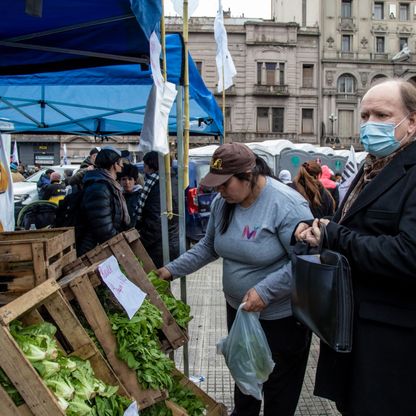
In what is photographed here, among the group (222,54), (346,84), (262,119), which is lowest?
(222,54)

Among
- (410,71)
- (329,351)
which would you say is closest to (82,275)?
(329,351)

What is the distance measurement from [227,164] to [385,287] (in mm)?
1054

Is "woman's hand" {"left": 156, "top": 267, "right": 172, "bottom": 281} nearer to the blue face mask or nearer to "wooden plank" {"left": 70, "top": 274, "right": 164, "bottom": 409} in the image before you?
"wooden plank" {"left": 70, "top": 274, "right": 164, "bottom": 409}

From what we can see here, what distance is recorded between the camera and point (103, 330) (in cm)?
235

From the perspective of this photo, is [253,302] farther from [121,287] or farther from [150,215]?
[150,215]

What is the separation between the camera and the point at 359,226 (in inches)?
83.7

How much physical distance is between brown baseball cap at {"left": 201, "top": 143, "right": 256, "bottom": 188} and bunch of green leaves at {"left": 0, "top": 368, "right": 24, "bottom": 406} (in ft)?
4.52

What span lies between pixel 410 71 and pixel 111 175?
43.3m

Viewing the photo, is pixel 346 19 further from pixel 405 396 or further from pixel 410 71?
pixel 405 396

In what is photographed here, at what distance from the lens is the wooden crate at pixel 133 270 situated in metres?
2.77

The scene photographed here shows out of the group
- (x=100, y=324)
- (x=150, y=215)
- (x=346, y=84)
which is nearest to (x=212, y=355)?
(x=150, y=215)

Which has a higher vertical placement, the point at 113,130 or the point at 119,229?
the point at 113,130

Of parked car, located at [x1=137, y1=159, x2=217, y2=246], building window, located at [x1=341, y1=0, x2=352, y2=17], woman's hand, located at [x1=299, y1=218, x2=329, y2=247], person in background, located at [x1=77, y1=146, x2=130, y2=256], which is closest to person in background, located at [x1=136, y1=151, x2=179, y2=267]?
person in background, located at [x1=77, y1=146, x2=130, y2=256]

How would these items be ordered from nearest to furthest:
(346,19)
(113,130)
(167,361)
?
(167,361), (113,130), (346,19)
